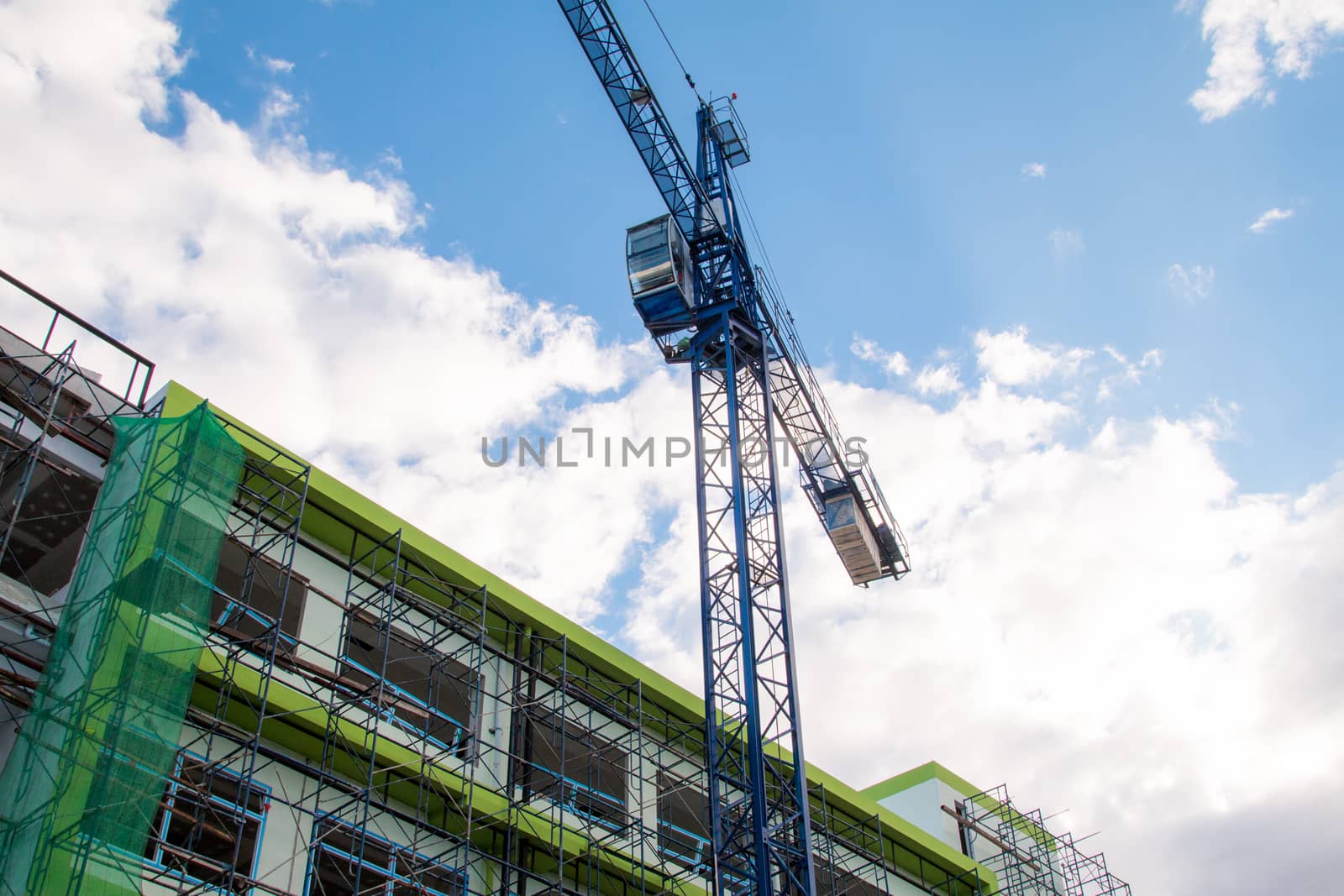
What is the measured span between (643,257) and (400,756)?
1378 cm

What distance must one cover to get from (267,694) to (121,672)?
2484mm

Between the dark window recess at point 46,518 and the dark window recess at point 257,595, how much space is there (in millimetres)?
1972

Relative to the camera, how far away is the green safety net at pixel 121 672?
1202 centimetres

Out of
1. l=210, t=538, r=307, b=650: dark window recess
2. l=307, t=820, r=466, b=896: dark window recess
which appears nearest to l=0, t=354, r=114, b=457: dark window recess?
l=210, t=538, r=307, b=650: dark window recess

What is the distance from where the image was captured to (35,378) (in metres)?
15.0

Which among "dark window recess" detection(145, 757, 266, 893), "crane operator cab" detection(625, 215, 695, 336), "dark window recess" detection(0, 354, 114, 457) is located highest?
"crane operator cab" detection(625, 215, 695, 336)

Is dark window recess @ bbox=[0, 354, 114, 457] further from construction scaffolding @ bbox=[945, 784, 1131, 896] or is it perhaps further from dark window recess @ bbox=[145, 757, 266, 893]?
construction scaffolding @ bbox=[945, 784, 1131, 896]

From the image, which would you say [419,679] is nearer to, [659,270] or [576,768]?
[576,768]

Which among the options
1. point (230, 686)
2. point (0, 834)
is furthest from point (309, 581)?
point (0, 834)

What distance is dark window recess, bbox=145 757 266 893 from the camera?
13.9m

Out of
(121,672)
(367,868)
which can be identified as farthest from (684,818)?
(121,672)

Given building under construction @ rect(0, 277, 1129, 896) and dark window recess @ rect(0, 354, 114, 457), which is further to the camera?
dark window recess @ rect(0, 354, 114, 457)

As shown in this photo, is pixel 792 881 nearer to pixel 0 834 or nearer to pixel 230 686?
pixel 230 686

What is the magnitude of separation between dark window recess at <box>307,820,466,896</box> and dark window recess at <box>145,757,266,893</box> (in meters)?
0.97
